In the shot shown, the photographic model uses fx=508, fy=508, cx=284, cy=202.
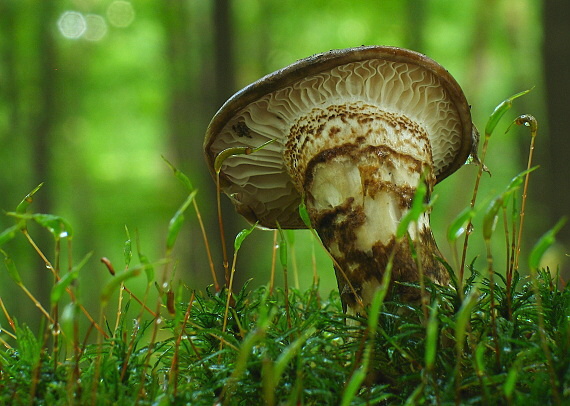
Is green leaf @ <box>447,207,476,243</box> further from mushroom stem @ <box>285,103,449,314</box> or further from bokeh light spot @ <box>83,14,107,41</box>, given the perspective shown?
bokeh light spot @ <box>83,14,107,41</box>

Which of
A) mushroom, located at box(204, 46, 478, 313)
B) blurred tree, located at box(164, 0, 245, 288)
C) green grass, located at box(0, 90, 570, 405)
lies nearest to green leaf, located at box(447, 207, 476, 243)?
green grass, located at box(0, 90, 570, 405)

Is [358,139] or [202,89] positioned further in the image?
[202,89]

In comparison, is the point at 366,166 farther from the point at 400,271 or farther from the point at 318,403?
the point at 318,403

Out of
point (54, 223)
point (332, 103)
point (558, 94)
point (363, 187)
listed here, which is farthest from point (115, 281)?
point (558, 94)

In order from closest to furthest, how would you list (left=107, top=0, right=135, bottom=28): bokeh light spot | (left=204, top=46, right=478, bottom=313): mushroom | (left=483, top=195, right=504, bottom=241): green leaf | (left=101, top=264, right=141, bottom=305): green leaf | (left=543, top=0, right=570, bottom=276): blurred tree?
(left=101, top=264, right=141, bottom=305): green leaf → (left=483, top=195, right=504, bottom=241): green leaf → (left=204, top=46, right=478, bottom=313): mushroom → (left=543, top=0, right=570, bottom=276): blurred tree → (left=107, top=0, right=135, bottom=28): bokeh light spot

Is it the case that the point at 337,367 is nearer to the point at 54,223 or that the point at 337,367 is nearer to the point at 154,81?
the point at 54,223

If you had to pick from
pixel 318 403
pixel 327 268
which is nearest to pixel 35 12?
pixel 327 268
